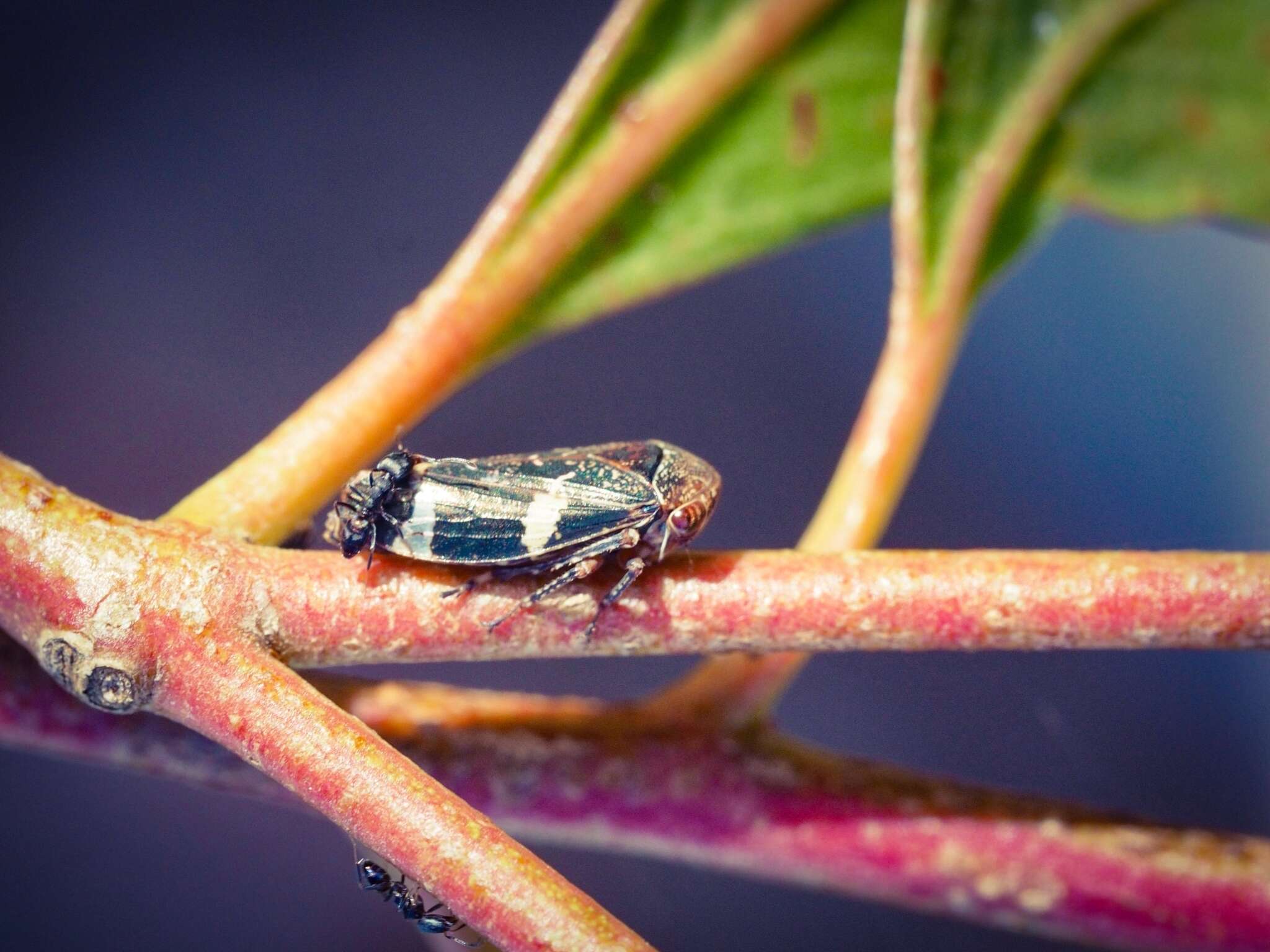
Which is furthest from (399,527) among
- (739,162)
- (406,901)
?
(739,162)

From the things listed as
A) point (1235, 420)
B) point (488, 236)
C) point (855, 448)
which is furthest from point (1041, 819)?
point (1235, 420)

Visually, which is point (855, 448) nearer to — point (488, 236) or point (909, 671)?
point (488, 236)

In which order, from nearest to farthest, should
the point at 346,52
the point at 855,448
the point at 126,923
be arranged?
the point at 855,448 < the point at 126,923 < the point at 346,52

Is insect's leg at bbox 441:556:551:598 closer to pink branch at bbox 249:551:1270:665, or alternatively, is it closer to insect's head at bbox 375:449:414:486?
pink branch at bbox 249:551:1270:665

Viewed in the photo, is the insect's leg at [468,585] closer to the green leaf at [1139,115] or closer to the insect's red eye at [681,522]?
the insect's red eye at [681,522]

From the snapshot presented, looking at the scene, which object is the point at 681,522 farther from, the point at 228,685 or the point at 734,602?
the point at 228,685

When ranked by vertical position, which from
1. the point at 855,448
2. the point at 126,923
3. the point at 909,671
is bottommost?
the point at 126,923
